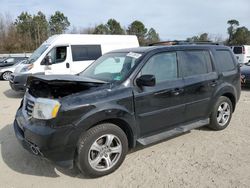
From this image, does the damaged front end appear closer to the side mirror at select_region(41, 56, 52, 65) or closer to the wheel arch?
the wheel arch


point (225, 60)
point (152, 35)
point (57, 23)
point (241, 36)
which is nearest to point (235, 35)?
point (241, 36)

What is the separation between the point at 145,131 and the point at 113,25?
47375mm

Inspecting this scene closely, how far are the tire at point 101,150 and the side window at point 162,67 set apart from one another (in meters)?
1.06

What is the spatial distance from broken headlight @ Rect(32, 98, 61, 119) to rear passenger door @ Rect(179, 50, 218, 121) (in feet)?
7.37

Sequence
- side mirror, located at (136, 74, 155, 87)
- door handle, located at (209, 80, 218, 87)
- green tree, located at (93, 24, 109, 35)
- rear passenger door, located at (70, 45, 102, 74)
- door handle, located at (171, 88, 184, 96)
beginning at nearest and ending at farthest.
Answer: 1. side mirror, located at (136, 74, 155, 87)
2. door handle, located at (171, 88, 184, 96)
3. door handle, located at (209, 80, 218, 87)
4. rear passenger door, located at (70, 45, 102, 74)
5. green tree, located at (93, 24, 109, 35)

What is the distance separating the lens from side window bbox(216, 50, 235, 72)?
5.06 metres

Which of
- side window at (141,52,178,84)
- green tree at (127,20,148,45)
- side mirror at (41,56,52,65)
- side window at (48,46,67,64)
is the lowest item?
side window at (141,52,178,84)

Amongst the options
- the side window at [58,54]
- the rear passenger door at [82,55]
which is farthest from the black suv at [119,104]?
the rear passenger door at [82,55]

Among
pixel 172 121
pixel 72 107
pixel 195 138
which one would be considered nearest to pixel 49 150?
pixel 72 107

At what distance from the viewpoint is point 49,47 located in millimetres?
9508

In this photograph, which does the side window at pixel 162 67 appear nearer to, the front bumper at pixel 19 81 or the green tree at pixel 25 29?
the front bumper at pixel 19 81

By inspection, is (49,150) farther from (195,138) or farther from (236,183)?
(195,138)

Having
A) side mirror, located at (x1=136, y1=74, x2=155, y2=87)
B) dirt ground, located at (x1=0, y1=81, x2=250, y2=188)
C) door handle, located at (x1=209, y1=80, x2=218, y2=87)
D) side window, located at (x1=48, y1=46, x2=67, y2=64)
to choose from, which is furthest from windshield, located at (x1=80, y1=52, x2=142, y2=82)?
side window, located at (x1=48, y1=46, x2=67, y2=64)

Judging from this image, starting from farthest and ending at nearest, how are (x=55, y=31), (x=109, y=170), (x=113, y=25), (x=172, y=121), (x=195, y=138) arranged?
(x=55, y=31) < (x=113, y=25) < (x=195, y=138) < (x=172, y=121) < (x=109, y=170)
